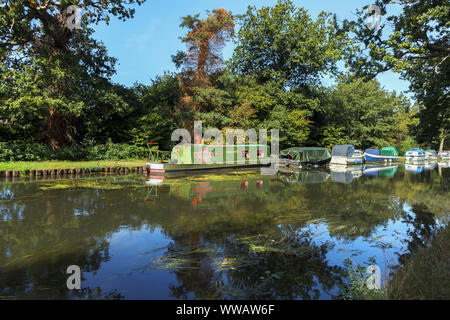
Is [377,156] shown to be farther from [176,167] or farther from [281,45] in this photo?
[176,167]

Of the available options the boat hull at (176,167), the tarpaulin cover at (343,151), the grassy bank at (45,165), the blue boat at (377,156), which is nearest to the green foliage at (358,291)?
the boat hull at (176,167)

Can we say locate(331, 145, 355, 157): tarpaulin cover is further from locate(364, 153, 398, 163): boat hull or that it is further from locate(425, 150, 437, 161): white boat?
locate(425, 150, 437, 161): white boat

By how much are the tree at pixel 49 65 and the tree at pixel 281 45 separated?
56.1 ft

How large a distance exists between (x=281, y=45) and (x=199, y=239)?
3312cm

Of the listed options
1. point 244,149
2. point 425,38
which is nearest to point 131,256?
point 425,38

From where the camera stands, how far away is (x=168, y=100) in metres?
32.2

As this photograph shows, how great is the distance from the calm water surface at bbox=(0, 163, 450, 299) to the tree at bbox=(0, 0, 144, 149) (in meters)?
9.31

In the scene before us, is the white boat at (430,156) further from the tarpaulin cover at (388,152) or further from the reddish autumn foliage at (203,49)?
the reddish autumn foliage at (203,49)

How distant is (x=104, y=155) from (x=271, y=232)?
807 inches

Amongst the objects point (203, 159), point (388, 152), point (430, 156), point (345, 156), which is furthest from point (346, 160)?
point (430, 156)

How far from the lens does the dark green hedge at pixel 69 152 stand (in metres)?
19.2
